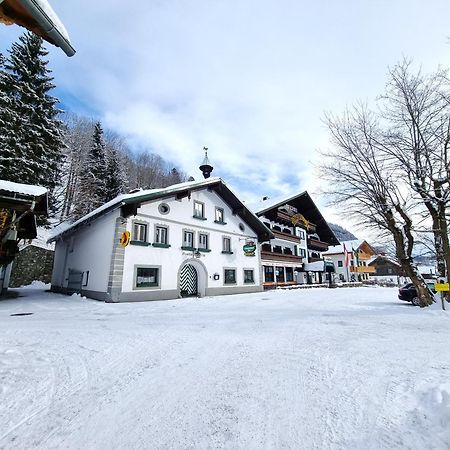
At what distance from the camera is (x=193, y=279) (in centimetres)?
1934

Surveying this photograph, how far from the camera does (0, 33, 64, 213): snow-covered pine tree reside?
1984 centimetres

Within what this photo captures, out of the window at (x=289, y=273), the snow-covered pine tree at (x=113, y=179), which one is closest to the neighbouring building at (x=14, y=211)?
the snow-covered pine tree at (x=113, y=179)

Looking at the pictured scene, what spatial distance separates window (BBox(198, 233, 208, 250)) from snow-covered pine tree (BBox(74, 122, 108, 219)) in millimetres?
16575

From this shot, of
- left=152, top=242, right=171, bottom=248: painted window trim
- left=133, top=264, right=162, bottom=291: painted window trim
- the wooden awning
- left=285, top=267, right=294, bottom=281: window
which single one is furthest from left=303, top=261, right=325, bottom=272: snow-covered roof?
the wooden awning

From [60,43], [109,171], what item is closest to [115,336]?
[60,43]

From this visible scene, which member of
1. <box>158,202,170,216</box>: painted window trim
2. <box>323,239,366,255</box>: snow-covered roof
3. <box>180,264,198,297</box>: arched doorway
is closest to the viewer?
<box>158,202,170,216</box>: painted window trim

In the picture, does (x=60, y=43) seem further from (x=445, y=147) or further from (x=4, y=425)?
(x=445, y=147)

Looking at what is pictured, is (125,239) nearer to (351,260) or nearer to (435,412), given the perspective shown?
(435,412)

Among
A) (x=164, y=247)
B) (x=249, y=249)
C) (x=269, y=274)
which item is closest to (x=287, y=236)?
(x=269, y=274)

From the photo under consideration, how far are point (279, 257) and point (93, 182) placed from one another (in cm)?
2296

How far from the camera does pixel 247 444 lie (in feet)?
7.89

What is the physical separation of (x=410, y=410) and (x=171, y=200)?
1646cm

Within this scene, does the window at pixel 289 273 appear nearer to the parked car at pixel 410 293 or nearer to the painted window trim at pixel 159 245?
the parked car at pixel 410 293

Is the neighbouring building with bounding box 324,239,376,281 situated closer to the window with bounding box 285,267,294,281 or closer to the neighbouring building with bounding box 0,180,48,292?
the window with bounding box 285,267,294,281
